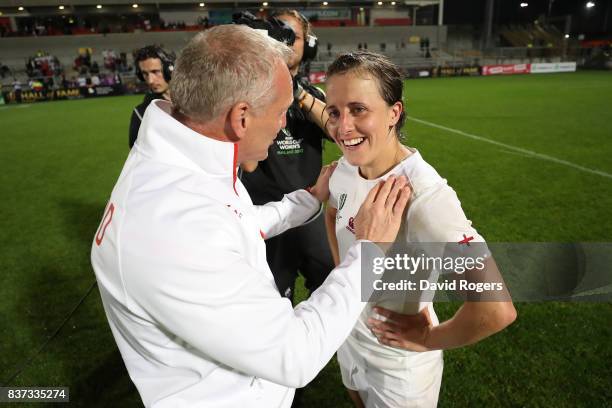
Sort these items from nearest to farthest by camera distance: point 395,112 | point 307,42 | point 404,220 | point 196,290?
point 196,290, point 404,220, point 395,112, point 307,42

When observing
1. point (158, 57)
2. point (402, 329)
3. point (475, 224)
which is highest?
point (158, 57)

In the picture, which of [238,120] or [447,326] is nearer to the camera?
[238,120]

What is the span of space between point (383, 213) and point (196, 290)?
2.31ft

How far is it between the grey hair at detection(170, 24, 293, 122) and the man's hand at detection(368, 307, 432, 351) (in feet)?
3.68

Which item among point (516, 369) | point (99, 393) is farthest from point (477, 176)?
point (99, 393)

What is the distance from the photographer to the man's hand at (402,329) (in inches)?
69.3

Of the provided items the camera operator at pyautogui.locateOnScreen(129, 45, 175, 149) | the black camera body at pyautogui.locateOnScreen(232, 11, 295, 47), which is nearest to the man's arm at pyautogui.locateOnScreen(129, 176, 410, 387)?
the black camera body at pyautogui.locateOnScreen(232, 11, 295, 47)

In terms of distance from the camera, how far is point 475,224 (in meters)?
5.08

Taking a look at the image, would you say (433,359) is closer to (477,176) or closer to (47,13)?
(477,176)

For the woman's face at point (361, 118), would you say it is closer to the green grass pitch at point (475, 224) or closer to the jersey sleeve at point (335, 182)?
the jersey sleeve at point (335, 182)

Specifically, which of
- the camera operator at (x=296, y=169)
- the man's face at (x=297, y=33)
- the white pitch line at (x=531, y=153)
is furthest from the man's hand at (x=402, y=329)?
the white pitch line at (x=531, y=153)

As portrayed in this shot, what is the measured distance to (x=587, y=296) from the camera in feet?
11.5

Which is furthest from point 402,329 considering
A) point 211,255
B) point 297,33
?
point 297,33

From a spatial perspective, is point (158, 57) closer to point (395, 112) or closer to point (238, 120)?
point (395, 112)
